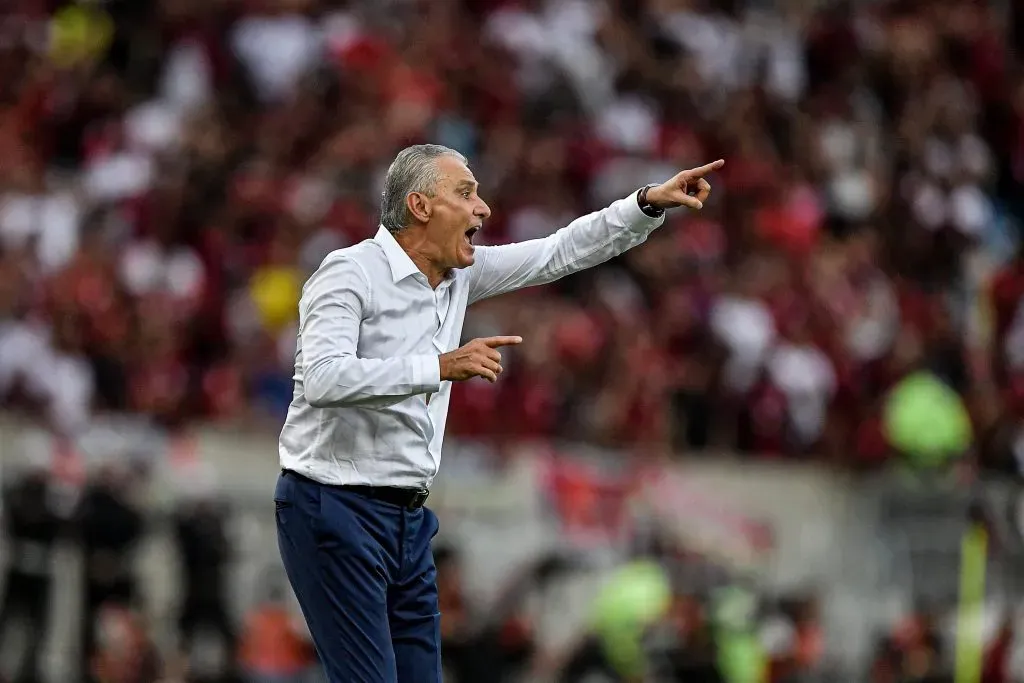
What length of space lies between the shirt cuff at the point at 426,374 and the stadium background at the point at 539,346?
272 inches

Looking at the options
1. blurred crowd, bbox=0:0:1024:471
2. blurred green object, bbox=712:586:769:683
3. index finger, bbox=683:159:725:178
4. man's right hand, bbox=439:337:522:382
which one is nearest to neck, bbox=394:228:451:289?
man's right hand, bbox=439:337:522:382

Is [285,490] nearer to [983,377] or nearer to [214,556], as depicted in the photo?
[214,556]

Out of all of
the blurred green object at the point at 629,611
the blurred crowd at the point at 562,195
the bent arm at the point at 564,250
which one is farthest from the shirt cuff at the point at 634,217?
the blurred crowd at the point at 562,195

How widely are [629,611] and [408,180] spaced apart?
297 inches

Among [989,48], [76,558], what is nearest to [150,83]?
[76,558]

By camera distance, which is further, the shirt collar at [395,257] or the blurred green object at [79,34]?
the blurred green object at [79,34]

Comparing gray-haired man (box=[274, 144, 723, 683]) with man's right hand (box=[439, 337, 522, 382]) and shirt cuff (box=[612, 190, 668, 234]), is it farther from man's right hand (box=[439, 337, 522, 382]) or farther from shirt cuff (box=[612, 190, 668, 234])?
shirt cuff (box=[612, 190, 668, 234])

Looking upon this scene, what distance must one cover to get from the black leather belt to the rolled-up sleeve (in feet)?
1.17

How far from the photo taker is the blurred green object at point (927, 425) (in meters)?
14.7

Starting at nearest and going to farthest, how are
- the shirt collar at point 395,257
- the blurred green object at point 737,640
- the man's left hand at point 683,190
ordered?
the shirt collar at point 395,257
the man's left hand at point 683,190
the blurred green object at point 737,640

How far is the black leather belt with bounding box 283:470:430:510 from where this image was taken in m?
6.49

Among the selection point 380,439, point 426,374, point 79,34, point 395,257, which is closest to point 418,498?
point 380,439

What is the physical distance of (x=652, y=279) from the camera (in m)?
15.8

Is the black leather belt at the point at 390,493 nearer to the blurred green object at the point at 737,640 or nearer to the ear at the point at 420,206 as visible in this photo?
the ear at the point at 420,206
